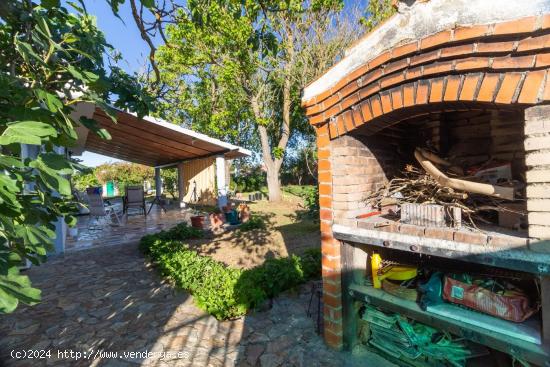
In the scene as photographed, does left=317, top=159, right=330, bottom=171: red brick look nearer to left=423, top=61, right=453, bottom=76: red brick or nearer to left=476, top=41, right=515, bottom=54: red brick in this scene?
left=423, top=61, right=453, bottom=76: red brick

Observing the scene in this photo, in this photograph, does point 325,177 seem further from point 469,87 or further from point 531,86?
A: point 531,86

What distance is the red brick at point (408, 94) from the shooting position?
2.17 meters

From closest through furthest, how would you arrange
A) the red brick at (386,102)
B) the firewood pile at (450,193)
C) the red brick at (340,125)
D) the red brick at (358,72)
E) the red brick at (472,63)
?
1. the red brick at (472,63)
2. the firewood pile at (450,193)
3. the red brick at (386,102)
4. the red brick at (358,72)
5. the red brick at (340,125)

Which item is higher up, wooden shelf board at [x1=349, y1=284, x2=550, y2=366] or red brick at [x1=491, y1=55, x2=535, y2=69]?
red brick at [x1=491, y1=55, x2=535, y2=69]

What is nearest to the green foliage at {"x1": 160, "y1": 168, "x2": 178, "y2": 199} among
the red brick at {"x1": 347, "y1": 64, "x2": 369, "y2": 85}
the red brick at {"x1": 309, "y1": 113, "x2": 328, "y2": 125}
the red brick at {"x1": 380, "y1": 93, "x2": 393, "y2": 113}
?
the red brick at {"x1": 309, "y1": 113, "x2": 328, "y2": 125}

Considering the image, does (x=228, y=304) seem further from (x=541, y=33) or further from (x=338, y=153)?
(x=541, y=33)

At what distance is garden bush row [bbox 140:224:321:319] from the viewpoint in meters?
3.85

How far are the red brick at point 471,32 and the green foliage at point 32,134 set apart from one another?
7.33ft

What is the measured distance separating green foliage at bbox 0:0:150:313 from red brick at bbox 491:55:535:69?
234cm

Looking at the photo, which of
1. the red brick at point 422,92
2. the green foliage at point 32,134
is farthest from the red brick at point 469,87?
the green foliage at point 32,134

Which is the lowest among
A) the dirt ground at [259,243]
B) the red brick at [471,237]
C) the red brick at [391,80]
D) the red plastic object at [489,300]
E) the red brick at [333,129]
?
the dirt ground at [259,243]

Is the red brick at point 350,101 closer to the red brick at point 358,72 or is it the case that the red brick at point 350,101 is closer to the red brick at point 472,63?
the red brick at point 358,72

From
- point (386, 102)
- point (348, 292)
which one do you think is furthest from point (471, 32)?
→ point (348, 292)

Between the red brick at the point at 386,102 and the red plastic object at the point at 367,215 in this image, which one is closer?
the red brick at the point at 386,102
